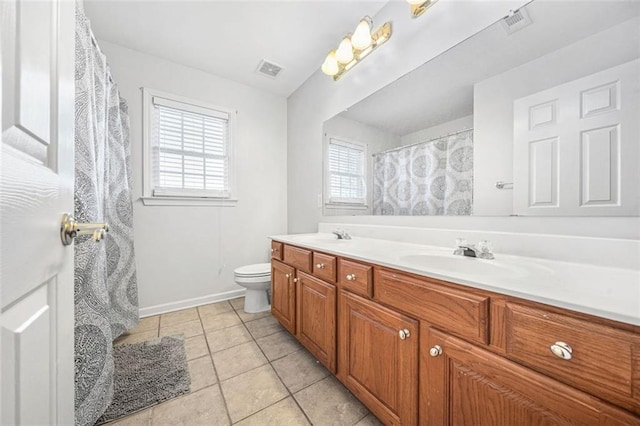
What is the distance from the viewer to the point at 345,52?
1817 mm

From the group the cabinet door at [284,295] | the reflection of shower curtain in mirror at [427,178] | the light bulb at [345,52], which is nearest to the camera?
the reflection of shower curtain in mirror at [427,178]

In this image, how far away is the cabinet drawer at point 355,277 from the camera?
1.05m

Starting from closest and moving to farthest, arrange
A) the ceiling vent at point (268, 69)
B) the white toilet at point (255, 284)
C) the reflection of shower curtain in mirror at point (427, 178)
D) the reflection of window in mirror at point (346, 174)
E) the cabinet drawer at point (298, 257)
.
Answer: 1. the reflection of shower curtain in mirror at point (427, 178)
2. the cabinet drawer at point (298, 257)
3. the reflection of window in mirror at point (346, 174)
4. the white toilet at point (255, 284)
5. the ceiling vent at point (268, 69)

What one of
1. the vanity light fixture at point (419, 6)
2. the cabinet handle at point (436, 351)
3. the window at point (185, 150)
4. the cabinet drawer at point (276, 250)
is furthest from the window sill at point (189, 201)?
the cabinet handle at point (436, 351)

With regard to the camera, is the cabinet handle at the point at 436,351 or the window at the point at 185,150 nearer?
the cabinet handle at the point at 436,351

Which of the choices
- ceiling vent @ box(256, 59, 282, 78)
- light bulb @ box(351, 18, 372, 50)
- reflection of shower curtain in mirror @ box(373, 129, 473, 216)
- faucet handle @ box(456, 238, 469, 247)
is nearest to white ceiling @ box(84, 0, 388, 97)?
ceiling vent @ box(256, 59, 282, 78)

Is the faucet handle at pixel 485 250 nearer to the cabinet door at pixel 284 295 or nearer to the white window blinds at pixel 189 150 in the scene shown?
the cabinet door at pixel 284 295

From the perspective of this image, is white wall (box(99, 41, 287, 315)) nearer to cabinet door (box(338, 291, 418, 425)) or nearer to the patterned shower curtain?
the patterned shower curtain

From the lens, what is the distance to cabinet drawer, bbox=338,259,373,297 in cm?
105

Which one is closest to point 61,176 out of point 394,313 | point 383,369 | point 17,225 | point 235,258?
point 17,225

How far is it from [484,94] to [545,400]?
1.26 meters

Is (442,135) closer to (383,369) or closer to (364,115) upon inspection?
(364,115)

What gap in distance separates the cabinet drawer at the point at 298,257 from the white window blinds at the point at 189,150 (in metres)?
1.24

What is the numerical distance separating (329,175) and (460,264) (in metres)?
1.42
